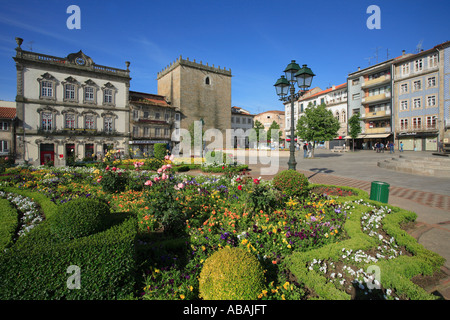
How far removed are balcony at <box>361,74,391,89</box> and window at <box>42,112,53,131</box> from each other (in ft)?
163

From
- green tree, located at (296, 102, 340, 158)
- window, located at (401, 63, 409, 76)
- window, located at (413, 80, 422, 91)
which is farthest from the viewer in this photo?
window, located at (401, 63, 409, 76)

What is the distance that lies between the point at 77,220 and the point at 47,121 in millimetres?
34262

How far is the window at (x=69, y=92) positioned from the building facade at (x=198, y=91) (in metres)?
16.3

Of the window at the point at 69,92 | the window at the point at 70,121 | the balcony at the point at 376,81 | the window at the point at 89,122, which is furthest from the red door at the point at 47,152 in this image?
the balcony at the point at 376,81

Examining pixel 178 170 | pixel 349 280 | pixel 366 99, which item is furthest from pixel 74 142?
pixel 366 99

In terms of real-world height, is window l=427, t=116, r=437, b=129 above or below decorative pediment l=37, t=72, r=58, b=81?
below

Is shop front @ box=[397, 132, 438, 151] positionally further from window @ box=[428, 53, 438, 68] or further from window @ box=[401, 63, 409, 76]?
window @ box=[428, 53, 438, 68]

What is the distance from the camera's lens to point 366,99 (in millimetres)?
39625

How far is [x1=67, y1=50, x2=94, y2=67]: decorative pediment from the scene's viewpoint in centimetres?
3089

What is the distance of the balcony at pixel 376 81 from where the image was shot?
36.5m

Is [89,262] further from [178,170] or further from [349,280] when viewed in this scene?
[178,170]

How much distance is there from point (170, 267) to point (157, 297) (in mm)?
527

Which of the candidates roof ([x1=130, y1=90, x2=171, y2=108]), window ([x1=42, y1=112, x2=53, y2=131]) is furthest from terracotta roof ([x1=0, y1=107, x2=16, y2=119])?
roof ([x1=130, y1=90, x2=171, y2=108])
